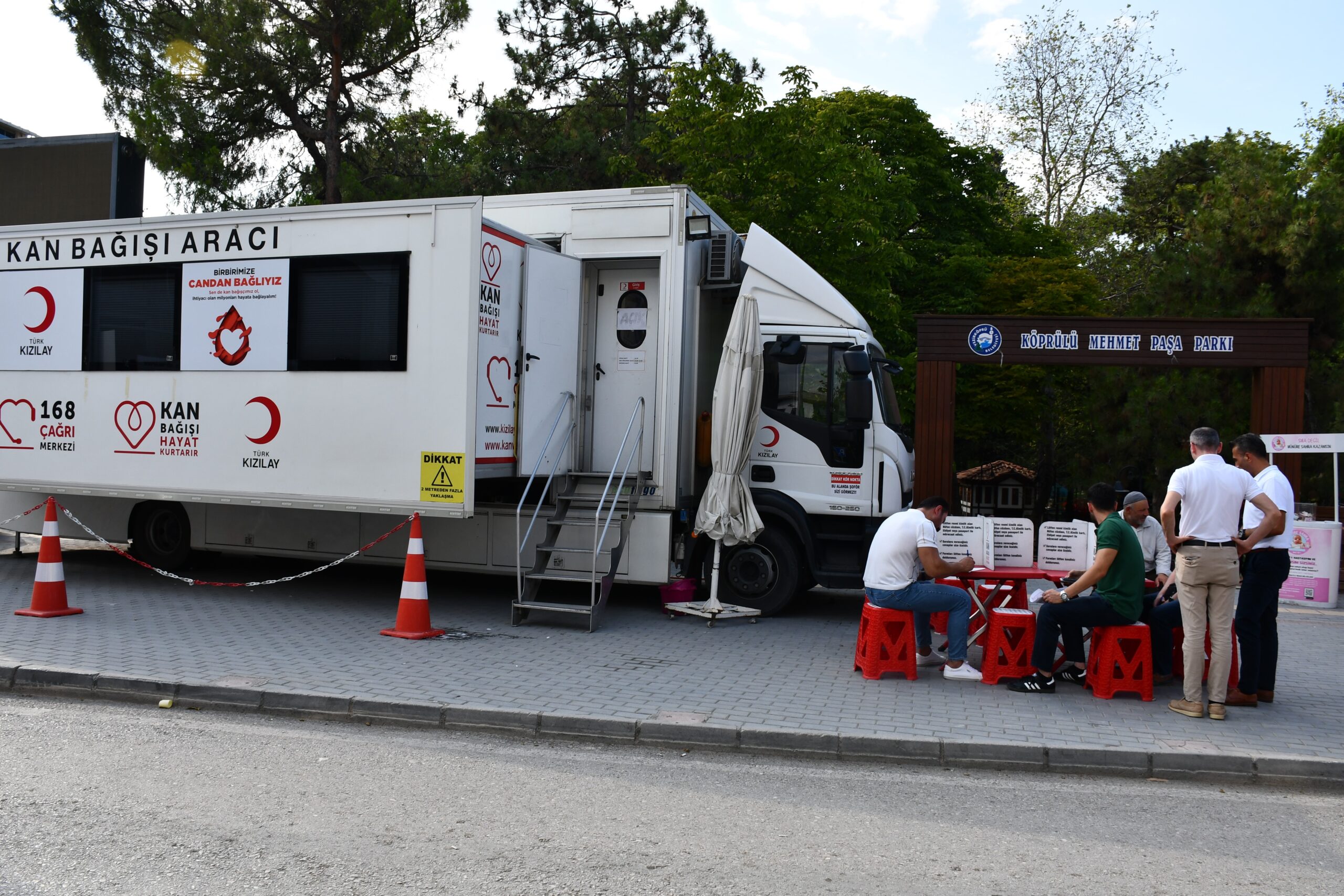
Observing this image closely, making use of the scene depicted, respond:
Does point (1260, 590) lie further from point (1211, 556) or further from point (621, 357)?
point (621, 357)

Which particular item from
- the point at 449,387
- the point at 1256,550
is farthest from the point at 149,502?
the point at 1256,550

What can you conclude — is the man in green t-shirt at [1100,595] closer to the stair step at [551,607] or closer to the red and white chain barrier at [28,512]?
the stair step at [551,607]

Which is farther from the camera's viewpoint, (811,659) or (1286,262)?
(1286,262)

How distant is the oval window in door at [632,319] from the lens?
10.0 m

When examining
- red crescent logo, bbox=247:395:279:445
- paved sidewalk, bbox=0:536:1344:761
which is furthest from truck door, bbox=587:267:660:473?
red crescent logo, bbox=247:395:279:445

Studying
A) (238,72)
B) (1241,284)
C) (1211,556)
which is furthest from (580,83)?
(1211,556)

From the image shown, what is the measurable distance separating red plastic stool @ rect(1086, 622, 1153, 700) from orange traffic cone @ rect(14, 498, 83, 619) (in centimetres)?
832

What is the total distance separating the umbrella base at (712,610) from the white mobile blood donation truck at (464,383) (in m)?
0.24

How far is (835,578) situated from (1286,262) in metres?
14.1

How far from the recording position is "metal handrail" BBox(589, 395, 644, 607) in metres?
8.86

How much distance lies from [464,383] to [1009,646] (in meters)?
4.72

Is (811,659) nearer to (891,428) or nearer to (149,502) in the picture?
(891,428)

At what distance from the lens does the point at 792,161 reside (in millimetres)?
16578

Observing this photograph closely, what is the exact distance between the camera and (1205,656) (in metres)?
6.79
